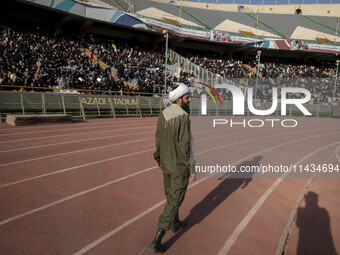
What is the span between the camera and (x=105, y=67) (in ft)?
80.7

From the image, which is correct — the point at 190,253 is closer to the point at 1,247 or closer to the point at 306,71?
the point at 1,247

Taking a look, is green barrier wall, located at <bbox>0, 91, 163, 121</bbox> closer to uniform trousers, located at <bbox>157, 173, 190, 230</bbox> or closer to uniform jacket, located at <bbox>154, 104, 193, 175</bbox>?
uniform jacket, located at <bbox>154, 104, 193, 175</bbox>

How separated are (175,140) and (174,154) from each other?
0.17 metres

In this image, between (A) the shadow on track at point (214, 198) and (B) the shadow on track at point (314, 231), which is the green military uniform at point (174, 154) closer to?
(A) the shadow on track at point (214, 198)

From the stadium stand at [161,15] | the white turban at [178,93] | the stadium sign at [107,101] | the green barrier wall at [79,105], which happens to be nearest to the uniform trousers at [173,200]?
the white turban at [178,93]

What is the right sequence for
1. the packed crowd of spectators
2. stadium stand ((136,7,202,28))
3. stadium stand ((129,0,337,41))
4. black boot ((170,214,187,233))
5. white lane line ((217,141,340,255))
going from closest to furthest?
1. white lane line ((217,141,340,255))
2. black boot ((170,214,187,233))
3. the packed crowd of spectators
4. stadium stand ((136,7,202,28))
5. stadium stand ((129,0,337,41))

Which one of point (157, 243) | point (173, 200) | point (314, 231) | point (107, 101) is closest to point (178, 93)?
point (173, 200)

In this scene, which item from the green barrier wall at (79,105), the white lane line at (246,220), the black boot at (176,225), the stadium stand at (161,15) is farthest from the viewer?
the stadium stand at (161,15)

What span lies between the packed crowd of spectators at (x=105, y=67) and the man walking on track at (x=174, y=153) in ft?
45.0

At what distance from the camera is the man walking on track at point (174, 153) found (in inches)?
112

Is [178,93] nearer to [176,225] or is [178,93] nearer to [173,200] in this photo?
[173,200]

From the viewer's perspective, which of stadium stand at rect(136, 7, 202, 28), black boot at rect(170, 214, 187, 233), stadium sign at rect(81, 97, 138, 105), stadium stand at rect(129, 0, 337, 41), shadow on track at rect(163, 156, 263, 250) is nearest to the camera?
black boot at rect(170, 214, 187, 233)

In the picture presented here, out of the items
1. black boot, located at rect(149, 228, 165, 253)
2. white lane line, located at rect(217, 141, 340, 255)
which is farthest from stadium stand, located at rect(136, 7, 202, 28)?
black boot, located at rect(149, 228, 165, 253)

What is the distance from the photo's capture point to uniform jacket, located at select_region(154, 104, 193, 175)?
2832 mm
